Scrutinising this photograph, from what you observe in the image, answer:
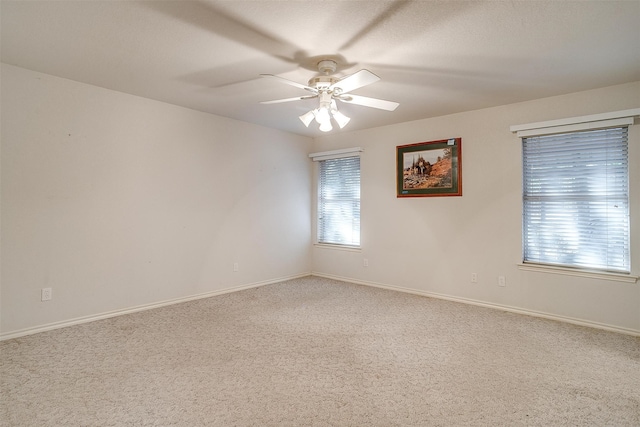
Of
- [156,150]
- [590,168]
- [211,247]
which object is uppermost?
[156,150]

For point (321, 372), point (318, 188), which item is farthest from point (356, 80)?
point (318, 188)

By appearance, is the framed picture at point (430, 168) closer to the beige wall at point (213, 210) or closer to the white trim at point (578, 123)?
the beige wall at point (213, 210)

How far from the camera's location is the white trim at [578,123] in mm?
3074

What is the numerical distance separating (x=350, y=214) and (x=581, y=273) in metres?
2.95

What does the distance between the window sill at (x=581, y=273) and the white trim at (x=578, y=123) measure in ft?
4.65

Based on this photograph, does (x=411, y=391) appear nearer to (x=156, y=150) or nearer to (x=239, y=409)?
(x=239, y=409)

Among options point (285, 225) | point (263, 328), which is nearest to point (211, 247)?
point (285, 225)

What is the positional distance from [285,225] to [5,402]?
12.2ft

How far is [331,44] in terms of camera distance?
8.01ft

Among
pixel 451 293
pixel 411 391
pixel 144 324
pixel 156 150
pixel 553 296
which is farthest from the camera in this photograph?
pixel 451 293

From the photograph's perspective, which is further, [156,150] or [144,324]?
[156,150]

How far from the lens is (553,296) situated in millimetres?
3514

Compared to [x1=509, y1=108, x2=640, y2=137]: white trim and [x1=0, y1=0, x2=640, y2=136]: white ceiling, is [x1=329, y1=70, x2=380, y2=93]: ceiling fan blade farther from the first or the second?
[x1=509, y1=108, x2=640, y2=137]: white trim

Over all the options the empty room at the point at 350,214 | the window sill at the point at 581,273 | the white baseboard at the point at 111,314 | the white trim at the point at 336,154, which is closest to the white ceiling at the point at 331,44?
the empty room at the point at 350,214
